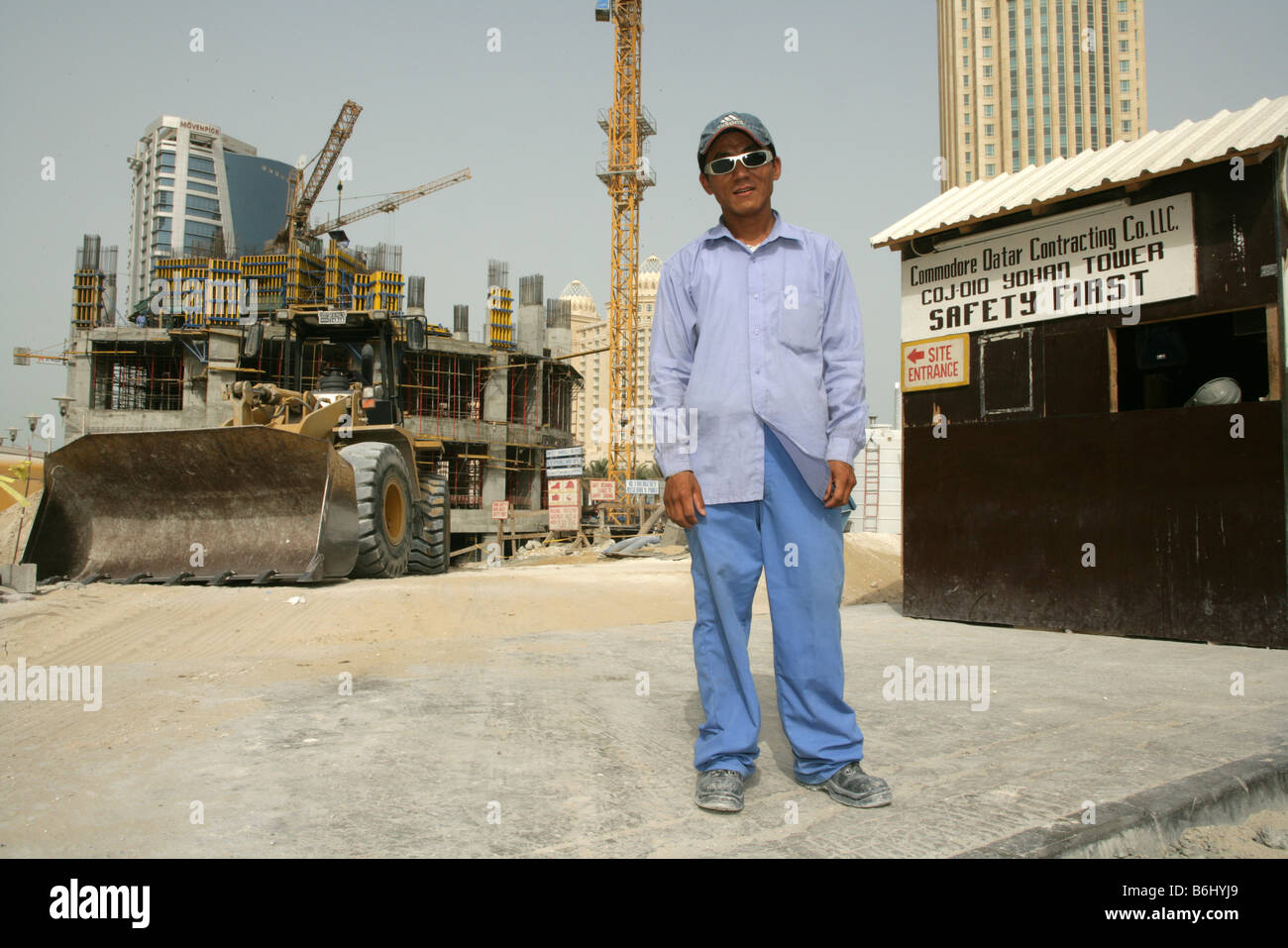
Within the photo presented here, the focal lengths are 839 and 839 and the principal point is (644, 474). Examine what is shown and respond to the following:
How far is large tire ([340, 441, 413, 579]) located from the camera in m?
9.44

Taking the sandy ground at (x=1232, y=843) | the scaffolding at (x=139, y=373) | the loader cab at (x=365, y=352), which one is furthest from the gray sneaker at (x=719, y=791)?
the scaffolding at (x=139, y=373)

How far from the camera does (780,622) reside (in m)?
2.49

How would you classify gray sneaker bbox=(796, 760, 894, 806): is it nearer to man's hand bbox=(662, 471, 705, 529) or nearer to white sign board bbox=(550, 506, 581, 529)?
man's hand bbox=(662, 471, 705, 529)

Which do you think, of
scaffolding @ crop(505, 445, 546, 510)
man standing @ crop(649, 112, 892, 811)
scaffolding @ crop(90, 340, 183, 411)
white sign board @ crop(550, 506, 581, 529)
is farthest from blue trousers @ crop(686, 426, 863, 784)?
scaffolding @ crop(90, 340, 183, 411)

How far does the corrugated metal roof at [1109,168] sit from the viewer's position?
540 centimetres

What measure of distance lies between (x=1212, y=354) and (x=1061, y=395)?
1972 millimetres

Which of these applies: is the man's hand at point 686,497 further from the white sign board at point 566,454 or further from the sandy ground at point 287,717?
the white sign board at point 566,454

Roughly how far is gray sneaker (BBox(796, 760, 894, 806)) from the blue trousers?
0.13 ft

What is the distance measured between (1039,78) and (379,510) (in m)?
100

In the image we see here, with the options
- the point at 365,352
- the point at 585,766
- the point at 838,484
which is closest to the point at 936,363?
the point at 838,484

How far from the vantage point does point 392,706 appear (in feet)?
10.9

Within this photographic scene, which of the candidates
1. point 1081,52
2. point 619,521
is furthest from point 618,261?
point 1081,52

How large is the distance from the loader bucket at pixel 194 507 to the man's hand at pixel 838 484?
690 cm

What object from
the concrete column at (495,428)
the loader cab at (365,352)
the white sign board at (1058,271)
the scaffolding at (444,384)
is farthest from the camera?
the concrete column at (495,428)
